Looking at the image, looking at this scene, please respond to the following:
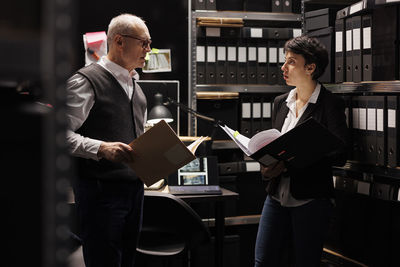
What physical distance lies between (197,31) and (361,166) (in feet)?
4.94

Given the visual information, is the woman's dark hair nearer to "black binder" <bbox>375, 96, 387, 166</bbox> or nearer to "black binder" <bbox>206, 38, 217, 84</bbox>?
"black binder" <bbox>375, 96, 387, 166</bbox>

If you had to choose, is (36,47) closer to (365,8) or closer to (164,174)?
(164,174)

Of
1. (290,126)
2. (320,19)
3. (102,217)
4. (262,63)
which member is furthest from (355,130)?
(102,217)

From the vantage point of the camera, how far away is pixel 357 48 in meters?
2.97

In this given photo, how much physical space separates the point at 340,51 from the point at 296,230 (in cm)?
123

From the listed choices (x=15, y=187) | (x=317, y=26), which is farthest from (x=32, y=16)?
(x=317, y=26)

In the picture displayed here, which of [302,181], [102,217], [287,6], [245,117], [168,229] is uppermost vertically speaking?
[287,6]

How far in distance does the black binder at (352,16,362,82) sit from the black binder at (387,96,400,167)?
290mm

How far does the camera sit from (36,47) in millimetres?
702

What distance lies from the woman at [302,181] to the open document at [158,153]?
0.52 metres

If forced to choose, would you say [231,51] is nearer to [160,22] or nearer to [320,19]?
[160,22]

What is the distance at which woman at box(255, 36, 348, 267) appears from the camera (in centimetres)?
236

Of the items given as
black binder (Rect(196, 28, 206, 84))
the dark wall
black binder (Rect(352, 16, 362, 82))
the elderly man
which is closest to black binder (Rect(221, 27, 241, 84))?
black binder (Rect(196, 28, 206, 84))

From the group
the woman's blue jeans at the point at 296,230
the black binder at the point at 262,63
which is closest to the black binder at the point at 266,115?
the black binder at the point at 262,63
